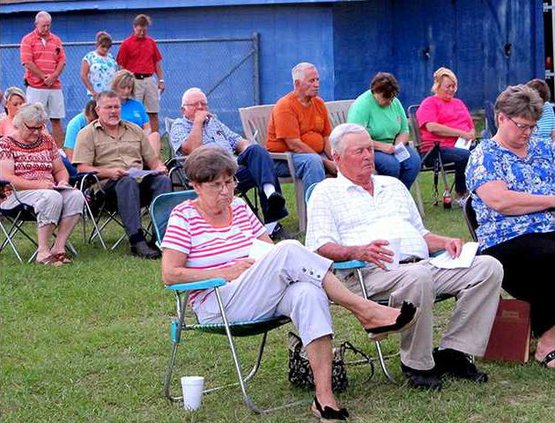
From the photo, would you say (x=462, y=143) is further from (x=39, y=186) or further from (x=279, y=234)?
(x=39, y=186)

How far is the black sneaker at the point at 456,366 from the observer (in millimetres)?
5285

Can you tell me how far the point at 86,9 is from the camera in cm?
1853

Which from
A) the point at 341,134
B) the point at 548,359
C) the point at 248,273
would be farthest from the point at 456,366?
the point at 341,134

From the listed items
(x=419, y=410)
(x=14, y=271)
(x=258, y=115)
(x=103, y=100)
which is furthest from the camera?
(x=258, y=115)

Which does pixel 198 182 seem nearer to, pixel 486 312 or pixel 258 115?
pixel 486 312

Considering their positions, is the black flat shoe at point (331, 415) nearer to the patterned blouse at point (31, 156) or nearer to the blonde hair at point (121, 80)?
the patterned blouse at point (31, 156)

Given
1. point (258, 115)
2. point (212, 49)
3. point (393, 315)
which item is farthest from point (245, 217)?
point (212, 49)

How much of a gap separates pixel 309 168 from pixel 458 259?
13.3 feet

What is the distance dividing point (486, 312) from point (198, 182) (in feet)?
4.74

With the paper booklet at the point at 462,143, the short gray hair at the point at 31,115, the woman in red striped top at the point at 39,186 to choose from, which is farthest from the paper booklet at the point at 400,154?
the short gray hair at the point at 31,115

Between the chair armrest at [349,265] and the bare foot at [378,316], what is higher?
the chair armrest at [349,265]

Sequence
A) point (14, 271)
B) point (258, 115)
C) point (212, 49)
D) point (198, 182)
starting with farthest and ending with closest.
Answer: point (212, 49), point (258, 115), point (14, 271), point (198, 182)

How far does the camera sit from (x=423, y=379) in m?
5.14

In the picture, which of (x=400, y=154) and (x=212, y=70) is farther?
(x=212, y=70)
